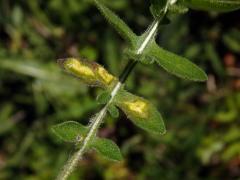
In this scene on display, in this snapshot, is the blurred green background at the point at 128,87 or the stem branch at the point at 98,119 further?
the blurred green background at the point at 128,87

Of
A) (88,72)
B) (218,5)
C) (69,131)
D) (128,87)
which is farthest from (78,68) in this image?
A: (128,87)

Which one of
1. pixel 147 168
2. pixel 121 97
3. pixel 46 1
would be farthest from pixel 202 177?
pixel 121 97

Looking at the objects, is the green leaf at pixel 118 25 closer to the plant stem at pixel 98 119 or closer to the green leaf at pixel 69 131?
the plant stem at pixel 98 119

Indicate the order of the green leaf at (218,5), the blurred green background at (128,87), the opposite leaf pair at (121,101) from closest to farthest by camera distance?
the green leaf at (218,5) → the opposite leaf pair at (121,101) → the blurred green background at (128,87)

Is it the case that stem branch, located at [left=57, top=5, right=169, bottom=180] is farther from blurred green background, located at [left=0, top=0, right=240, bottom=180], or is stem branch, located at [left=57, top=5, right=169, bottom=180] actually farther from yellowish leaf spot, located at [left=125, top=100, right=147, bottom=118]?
blurred green background, located at [left=0, top=0, right=240, bottom=180]

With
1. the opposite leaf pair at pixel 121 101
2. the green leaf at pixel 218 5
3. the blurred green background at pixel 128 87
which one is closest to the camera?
the green leaf at pixel 218 5

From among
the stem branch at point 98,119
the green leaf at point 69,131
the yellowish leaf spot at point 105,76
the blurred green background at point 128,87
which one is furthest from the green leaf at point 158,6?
the blurred green background at point 128,87
